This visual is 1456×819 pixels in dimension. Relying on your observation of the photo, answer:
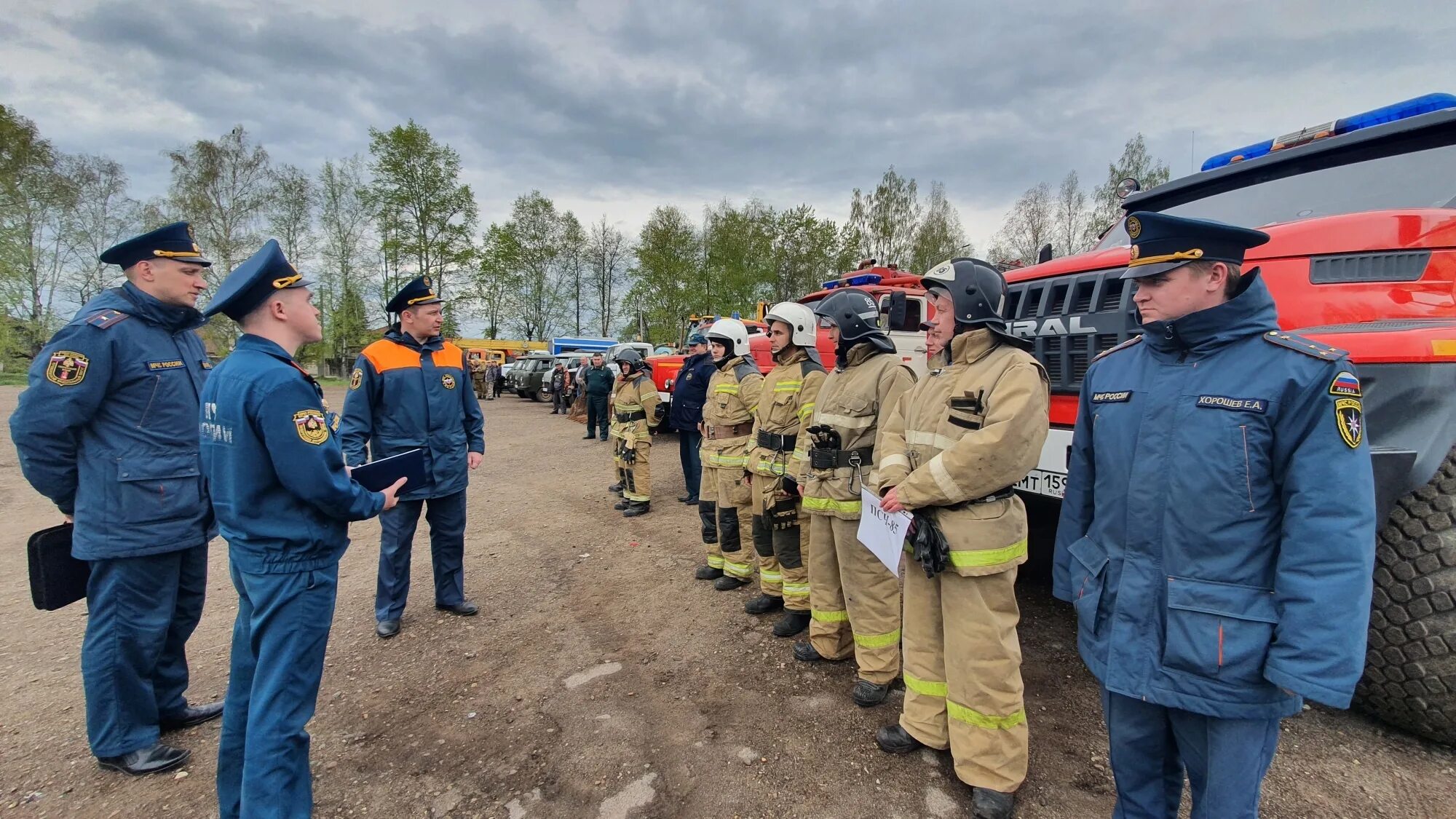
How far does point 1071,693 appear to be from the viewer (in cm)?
316

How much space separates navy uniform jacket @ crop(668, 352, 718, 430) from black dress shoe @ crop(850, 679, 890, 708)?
415 cm

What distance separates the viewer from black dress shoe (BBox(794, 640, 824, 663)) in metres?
3.60

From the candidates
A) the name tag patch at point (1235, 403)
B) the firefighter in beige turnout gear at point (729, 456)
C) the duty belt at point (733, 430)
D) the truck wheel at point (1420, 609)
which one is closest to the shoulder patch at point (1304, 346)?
the name tag patch at point (1235, 403)

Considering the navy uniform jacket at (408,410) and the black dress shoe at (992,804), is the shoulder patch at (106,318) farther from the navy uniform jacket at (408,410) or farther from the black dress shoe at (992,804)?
the black dress shoe at (992,804)

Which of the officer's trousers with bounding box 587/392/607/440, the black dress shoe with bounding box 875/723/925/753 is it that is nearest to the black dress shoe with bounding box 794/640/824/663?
the black dress shoe with bounding box 875/723/925/753

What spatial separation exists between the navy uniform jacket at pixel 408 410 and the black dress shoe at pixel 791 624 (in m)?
2.40

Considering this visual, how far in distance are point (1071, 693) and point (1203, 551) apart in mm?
1951

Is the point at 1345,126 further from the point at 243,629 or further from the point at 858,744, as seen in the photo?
the point at 243,629

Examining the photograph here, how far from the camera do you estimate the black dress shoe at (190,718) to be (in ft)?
9.83

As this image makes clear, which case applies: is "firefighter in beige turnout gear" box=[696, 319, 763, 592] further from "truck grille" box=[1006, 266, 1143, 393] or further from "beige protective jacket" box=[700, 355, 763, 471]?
"truck grille" box=[1006, 266, 1143, 393]

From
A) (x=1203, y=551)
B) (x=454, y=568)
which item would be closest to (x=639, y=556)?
(x=454, y=568)

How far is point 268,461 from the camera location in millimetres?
2146

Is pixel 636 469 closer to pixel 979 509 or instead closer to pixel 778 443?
pixel 778 443

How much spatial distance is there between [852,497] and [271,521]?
2.50 m
